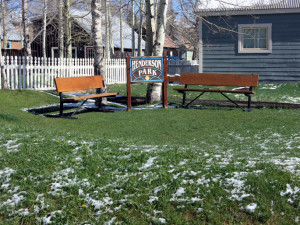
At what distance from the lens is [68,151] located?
19.6ft

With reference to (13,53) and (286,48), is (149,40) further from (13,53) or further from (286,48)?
(13,53)

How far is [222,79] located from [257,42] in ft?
28.4

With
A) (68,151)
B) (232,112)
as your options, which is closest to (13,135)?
(68,151)

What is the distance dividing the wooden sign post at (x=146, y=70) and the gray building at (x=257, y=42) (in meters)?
7.93

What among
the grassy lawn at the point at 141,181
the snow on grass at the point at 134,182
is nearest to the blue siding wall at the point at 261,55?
the grassy lawn at the point at 141,181

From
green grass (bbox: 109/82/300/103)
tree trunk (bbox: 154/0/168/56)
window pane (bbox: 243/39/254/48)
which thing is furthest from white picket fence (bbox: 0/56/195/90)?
window pane (bbox: 243/39/254/48)

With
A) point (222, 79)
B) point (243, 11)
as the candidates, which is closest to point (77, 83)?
point (222, 79)

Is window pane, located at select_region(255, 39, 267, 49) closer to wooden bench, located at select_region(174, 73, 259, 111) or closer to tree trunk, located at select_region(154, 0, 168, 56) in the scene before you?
tree trunk, located at select_region(154, 0, 168, 56)

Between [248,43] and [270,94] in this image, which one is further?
[248,43]

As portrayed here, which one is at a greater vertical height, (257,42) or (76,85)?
(257,42)

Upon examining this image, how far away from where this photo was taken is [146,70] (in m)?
12.2

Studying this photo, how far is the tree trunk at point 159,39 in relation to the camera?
1315 centimetres

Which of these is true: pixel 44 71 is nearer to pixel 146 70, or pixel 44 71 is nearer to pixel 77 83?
pixel 77 83

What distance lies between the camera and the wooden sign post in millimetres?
12125
